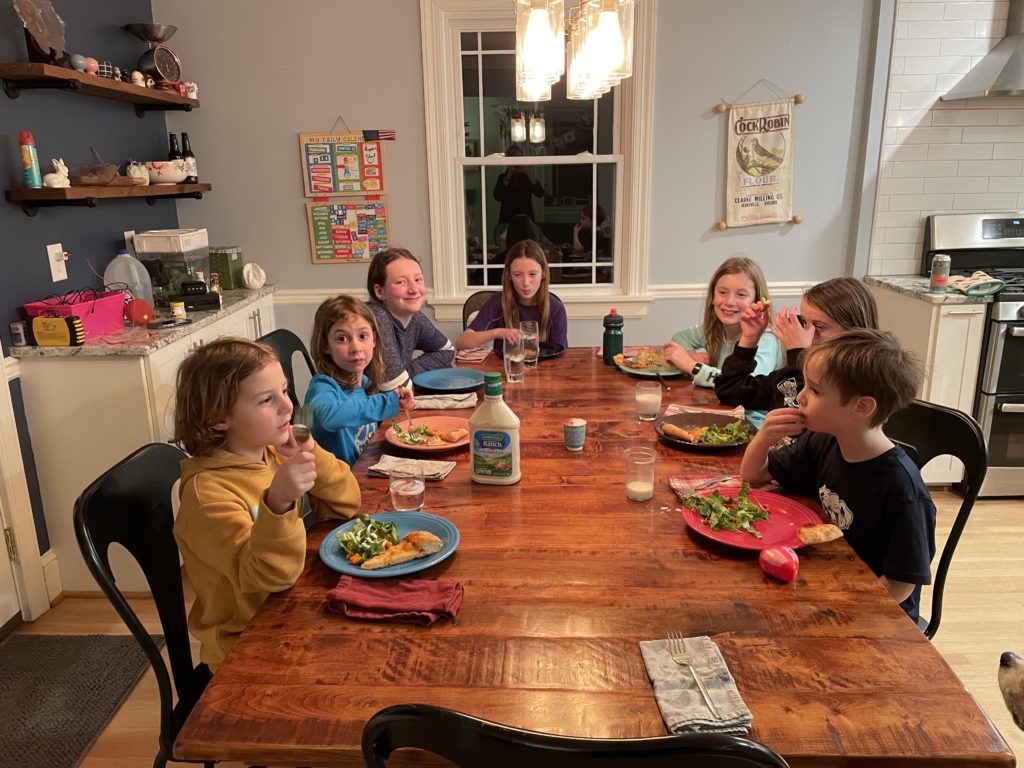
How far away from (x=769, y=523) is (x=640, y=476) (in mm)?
277

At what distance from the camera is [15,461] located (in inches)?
104

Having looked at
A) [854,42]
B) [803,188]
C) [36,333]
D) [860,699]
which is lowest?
[860,699]

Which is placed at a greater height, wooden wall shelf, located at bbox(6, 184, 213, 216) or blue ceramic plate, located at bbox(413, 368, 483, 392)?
wooden wall shelf, located at bbox(6, 184, 213, 216)

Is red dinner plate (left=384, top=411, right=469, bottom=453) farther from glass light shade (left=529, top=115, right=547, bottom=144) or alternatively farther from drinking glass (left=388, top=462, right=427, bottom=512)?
glass light shade (left=529, top=115, right=547, bottom=144)

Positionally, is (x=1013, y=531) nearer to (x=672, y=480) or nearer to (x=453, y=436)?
(x=672, y=480)

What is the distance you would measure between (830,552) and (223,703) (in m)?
1.05

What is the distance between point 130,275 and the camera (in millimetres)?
3326

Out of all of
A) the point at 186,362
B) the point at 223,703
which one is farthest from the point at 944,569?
the point at 186,362

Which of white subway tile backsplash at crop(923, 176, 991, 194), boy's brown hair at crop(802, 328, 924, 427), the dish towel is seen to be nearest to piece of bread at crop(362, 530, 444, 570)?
the dish towel

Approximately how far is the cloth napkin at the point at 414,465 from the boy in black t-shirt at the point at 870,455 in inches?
28.6

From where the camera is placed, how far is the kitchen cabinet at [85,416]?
2.71 meters

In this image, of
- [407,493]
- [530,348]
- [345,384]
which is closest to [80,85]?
[345,384]

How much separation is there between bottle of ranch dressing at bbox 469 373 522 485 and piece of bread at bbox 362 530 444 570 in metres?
0.32

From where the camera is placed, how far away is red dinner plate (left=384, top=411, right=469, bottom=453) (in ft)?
6.22
